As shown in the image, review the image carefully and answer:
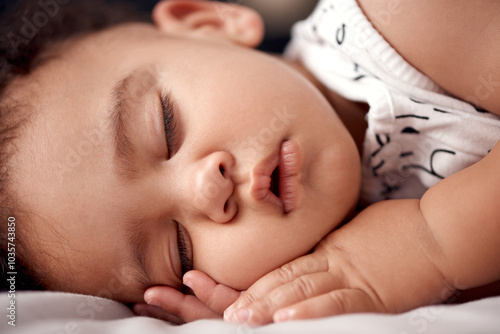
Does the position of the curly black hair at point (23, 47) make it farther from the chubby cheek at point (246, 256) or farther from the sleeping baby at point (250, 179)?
the chubby cheek at point (246, 256)

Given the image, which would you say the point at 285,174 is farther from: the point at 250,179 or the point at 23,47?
the point at 23,47

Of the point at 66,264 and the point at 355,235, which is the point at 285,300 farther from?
the point at 66,264

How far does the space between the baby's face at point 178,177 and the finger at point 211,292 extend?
0.03 meters

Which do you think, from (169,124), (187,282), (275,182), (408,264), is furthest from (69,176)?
(408,264)

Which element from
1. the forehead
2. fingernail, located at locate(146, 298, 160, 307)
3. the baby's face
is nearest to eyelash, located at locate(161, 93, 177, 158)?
the baby's face

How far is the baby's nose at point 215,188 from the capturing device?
0.80 m

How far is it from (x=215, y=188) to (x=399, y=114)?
0.50m

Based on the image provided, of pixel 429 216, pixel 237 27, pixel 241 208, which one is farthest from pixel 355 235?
pixel 237 27

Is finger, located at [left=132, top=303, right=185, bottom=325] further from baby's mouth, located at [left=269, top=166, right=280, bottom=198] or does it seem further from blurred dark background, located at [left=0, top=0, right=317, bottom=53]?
blurred dark background, located at [left=0, top=0, right=317, bottom=53]

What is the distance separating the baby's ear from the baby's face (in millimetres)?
372

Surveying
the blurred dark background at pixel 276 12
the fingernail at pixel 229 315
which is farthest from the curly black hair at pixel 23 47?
the fingernail at pixel 229 315

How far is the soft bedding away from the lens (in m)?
0.64

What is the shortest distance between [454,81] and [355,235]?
1.48 feet

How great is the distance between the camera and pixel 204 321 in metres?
0.78
